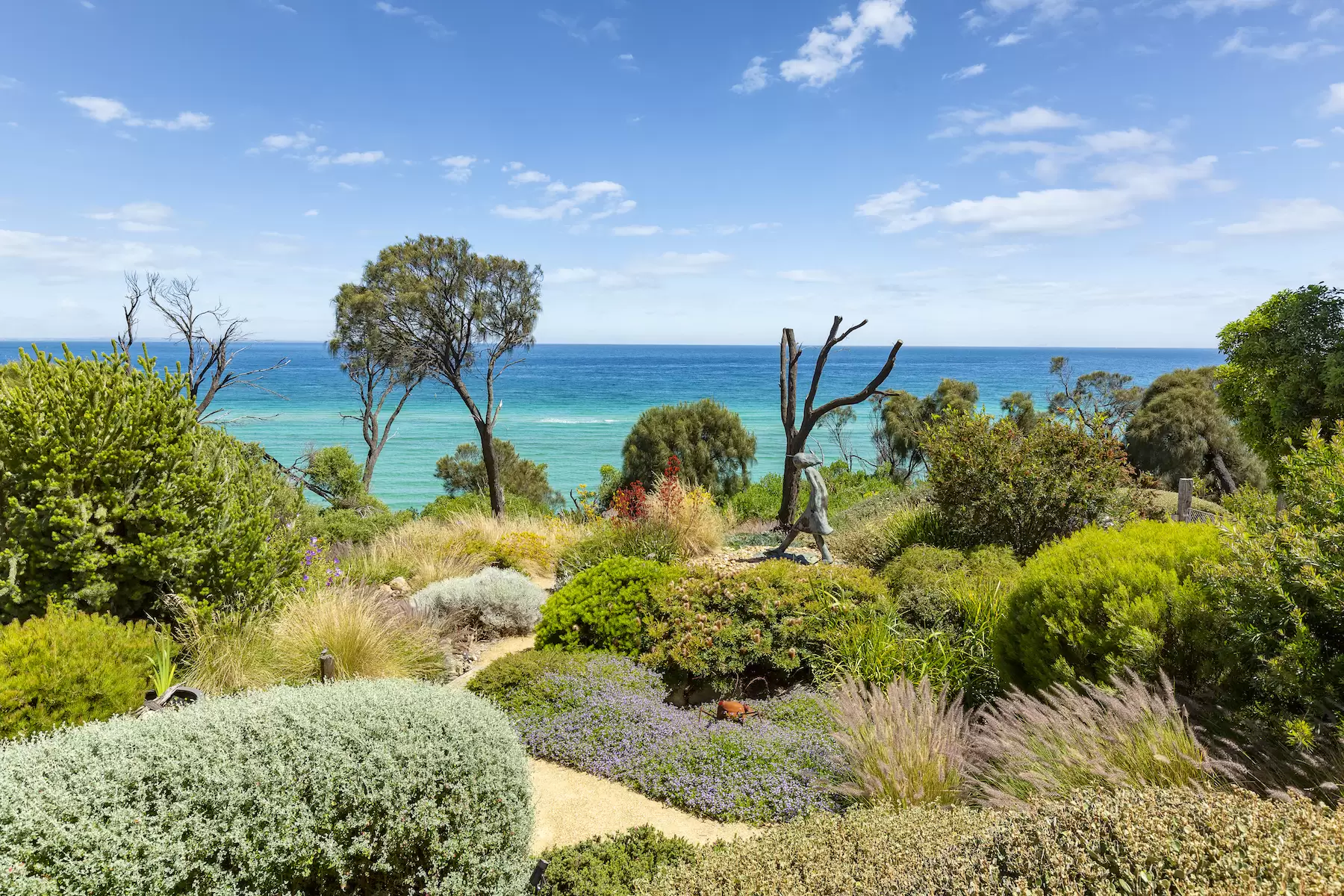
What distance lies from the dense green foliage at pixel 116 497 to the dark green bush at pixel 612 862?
150 inches

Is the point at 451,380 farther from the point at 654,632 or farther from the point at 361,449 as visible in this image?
the point at 361,449

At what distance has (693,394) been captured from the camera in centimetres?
6366

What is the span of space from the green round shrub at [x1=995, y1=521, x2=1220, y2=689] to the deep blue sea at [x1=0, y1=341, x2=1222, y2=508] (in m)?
11.0

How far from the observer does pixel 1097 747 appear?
302 cm

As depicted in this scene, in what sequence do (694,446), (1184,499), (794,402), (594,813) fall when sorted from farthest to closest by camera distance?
(694,446)
(794,402)
(1184,499)
(594,813)

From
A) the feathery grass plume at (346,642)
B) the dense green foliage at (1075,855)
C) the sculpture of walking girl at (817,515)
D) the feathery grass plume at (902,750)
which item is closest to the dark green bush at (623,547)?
the sculpture of walking girl at (817,515)

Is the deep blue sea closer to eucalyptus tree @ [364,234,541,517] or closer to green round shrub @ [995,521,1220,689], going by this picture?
eucalyptus tree @ [364,234,541,517]

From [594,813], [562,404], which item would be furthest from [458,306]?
[562,404]

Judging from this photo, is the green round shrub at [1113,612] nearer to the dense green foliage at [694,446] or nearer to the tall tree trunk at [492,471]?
the tall tree trunk at [492,471]

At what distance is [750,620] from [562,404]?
2099 inches

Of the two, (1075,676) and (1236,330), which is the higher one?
(1236,330)

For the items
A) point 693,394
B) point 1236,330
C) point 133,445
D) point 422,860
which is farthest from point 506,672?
point 693,394

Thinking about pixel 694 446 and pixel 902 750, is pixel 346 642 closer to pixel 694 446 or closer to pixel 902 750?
pixel 902 750

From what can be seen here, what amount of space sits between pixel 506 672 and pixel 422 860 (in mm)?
2959
